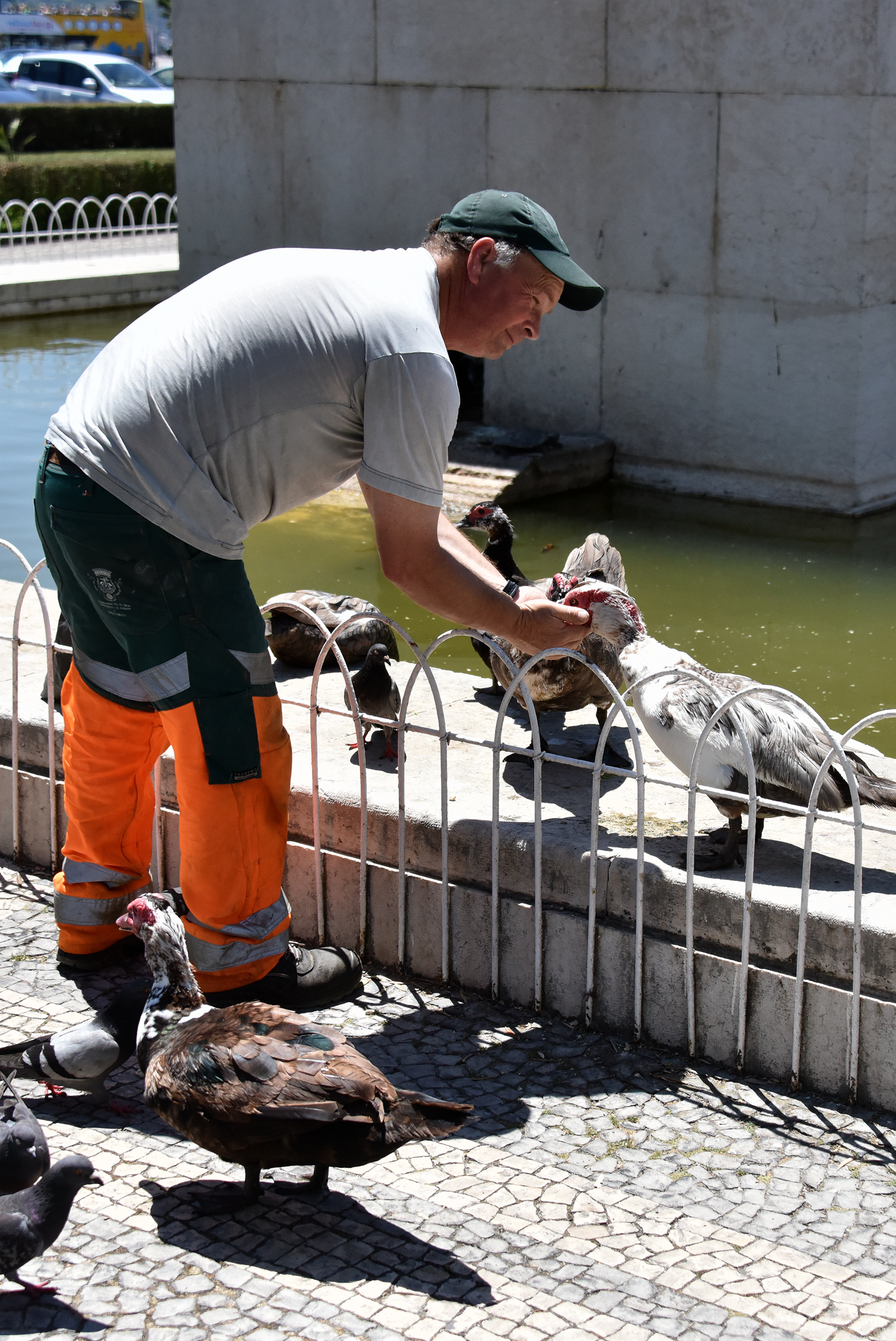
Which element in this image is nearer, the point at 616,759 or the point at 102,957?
the point at 102,957

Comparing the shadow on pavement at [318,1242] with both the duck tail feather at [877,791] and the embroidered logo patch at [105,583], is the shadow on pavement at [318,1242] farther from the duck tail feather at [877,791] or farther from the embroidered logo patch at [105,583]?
the duck tail feather at [877,791]

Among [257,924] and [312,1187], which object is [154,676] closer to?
[257,924]

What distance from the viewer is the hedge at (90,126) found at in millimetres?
27891

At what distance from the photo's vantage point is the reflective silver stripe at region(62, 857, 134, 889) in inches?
167

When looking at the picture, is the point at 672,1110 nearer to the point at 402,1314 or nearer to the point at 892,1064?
the point at 892,1064

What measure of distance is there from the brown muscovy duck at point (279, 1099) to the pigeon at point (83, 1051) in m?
0.27

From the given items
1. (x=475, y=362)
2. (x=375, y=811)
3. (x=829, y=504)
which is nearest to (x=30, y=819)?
(x=375, y=811)

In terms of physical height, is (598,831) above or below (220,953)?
above

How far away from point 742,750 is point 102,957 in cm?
191

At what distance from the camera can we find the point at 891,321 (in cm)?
995

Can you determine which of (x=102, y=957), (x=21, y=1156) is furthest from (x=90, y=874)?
(x=21, y=1156)

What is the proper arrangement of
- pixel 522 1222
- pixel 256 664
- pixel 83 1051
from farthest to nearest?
pixel 256 664 → pixel 83 1051 → pixel 522 1222

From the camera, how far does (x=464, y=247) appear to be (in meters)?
3.66

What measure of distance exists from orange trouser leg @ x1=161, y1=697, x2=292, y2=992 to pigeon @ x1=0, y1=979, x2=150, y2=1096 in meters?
0.25
